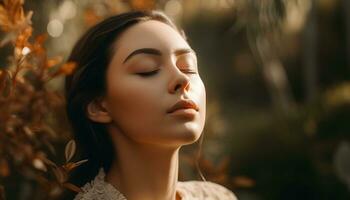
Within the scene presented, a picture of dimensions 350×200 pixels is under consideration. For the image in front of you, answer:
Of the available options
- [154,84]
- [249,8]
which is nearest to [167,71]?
[154,84]

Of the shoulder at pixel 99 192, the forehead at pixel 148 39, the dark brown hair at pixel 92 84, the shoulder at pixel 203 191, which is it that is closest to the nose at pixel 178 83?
the forehead at pixel 148 39

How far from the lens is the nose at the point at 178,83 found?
1.72 meters

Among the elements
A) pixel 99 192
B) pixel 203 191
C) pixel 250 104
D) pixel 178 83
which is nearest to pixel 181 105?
pixel 178 83

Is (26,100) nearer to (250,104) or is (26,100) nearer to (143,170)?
(143,170)

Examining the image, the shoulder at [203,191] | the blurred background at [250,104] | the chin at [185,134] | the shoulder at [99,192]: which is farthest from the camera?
the blurred background at [250,104]

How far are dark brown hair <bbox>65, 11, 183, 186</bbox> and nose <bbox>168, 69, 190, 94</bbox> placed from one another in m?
0.25

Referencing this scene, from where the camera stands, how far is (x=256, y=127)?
20.2 ft

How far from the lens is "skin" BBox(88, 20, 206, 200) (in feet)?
5.62

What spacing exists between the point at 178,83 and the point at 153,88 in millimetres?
76

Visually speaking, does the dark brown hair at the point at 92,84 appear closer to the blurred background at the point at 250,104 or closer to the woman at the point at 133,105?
the woman at the point at 133,105

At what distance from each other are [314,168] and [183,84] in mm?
3273

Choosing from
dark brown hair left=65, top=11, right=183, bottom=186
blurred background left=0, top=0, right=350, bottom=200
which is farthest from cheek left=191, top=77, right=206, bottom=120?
blurred background left=0, top=0, right=350, bottom=200

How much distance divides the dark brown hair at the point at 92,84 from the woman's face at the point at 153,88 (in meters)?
0.04

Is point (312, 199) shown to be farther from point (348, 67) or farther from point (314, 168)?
point (348, 67)
